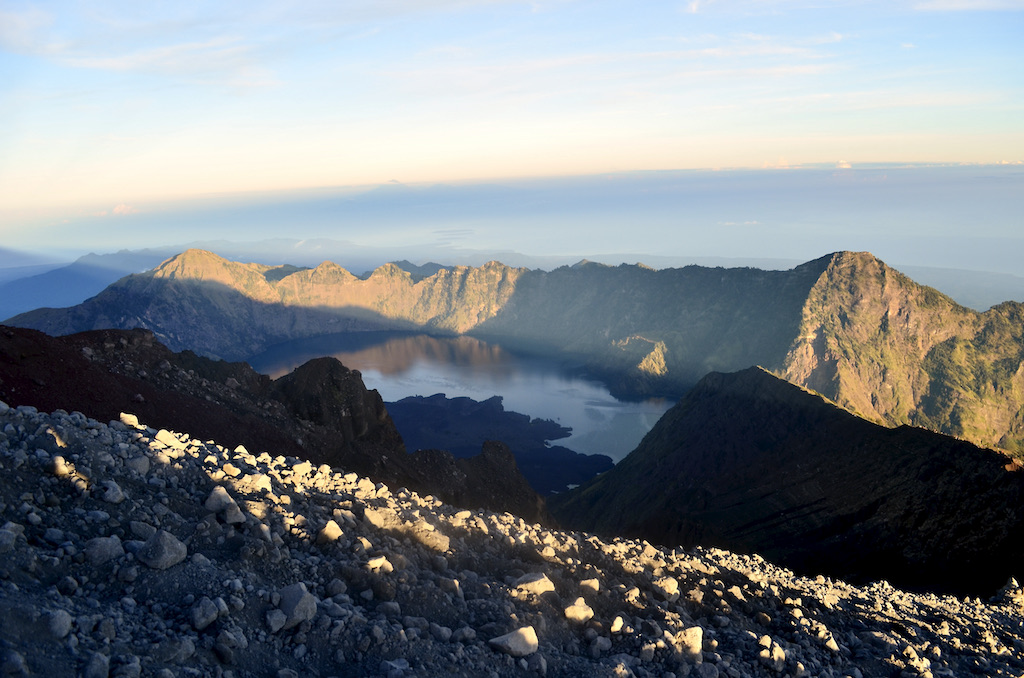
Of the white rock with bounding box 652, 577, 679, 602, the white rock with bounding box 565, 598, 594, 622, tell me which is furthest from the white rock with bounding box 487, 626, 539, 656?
the white rock with bounding box 652, 577, 679, 602

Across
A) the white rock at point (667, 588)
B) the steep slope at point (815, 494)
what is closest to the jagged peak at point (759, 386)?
the steep slope at point (815, 494)

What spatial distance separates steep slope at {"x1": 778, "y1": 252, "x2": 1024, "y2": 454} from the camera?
104188 millimetres

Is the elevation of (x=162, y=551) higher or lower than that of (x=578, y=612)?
higher

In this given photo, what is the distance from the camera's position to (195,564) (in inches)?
278

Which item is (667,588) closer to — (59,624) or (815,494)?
(59,624)

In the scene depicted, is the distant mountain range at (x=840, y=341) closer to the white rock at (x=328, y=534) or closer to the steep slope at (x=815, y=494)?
the steep slope at (x=815, y=494)

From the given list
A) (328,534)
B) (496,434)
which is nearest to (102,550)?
(328,534)

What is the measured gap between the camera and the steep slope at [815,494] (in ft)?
105

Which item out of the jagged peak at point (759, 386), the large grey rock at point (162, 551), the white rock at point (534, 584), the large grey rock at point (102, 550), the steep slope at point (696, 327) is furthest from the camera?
the steep slope at point (696, 327)

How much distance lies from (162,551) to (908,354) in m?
138

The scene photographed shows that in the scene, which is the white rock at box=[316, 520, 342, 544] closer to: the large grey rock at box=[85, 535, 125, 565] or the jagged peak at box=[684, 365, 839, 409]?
the large grey rock at box=[85, 535, 125, 565]

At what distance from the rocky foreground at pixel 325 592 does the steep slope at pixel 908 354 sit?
10469 cm

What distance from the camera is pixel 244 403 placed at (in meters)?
34.9

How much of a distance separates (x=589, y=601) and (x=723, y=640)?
8.32 feet
